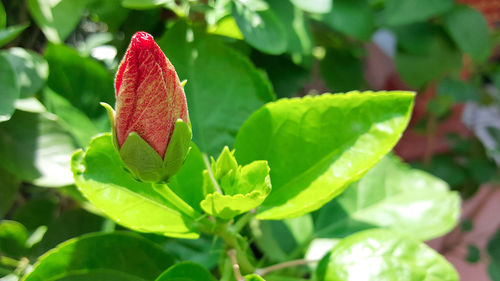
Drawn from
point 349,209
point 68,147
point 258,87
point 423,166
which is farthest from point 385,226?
point 423,166

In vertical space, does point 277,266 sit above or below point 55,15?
below

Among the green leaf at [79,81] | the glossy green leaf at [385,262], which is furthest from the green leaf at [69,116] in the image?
the glossy green leaf at [385,262]

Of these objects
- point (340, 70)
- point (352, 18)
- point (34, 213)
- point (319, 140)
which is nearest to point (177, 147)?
point (319, 140)

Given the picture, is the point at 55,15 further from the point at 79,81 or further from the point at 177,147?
the point at 177,147

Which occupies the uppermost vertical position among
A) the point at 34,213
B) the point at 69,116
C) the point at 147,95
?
the point at 147,95

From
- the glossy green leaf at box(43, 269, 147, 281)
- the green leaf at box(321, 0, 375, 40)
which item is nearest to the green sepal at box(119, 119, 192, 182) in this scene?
the glossy green leaf at box(43, 269, 147, 281)

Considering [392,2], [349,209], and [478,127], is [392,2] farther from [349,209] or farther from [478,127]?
[478,127]

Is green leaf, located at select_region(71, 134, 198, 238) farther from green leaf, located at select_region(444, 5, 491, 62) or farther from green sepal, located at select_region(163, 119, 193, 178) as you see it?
green leaf, located at select_region(444, 5, 491, 62)
